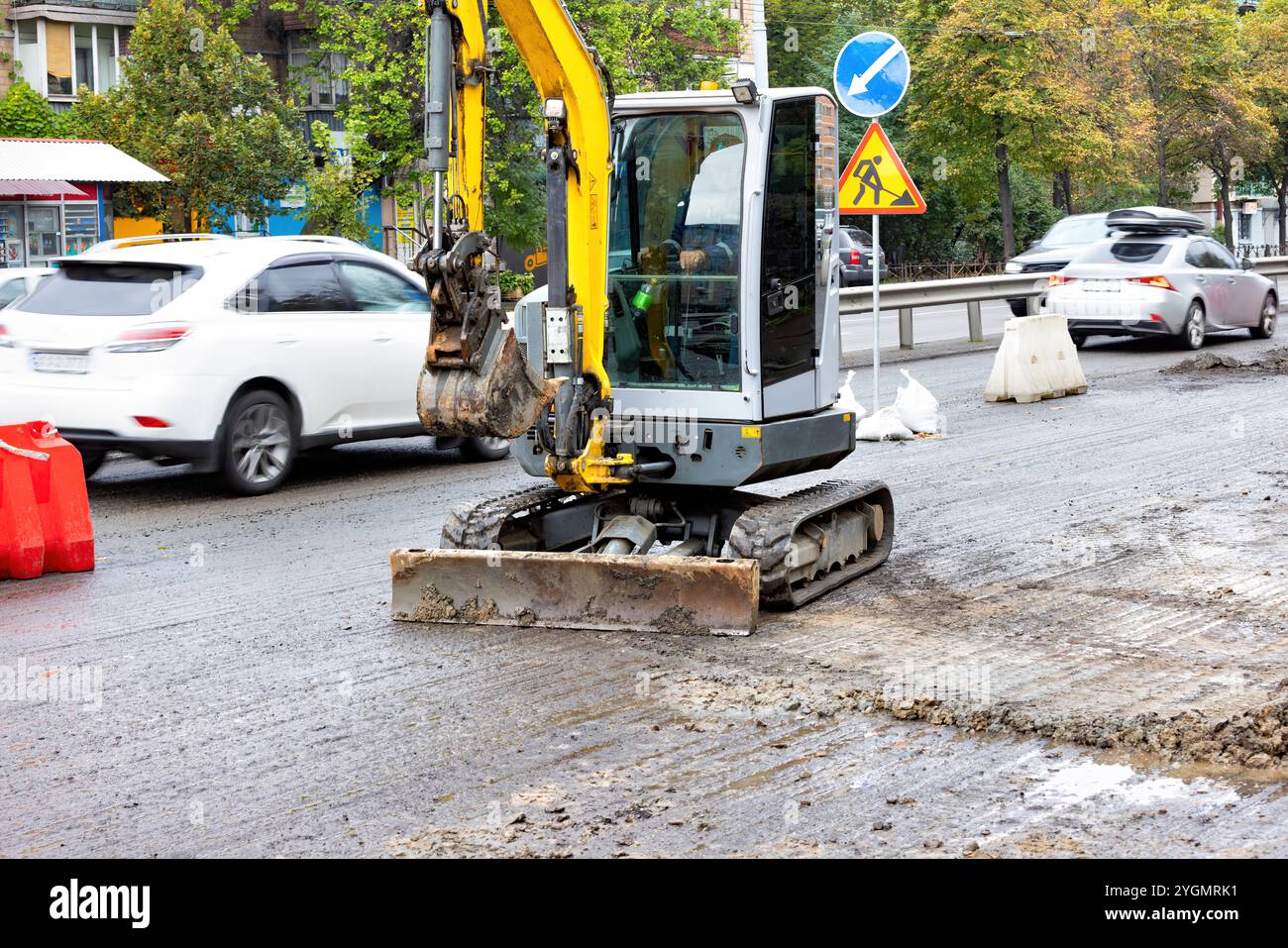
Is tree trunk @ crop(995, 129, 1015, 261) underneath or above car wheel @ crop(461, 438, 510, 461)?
above

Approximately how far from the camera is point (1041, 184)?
62.0 m

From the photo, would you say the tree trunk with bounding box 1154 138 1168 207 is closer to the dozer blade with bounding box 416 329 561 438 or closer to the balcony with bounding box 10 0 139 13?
the balcony with bounding box 10 0 139 13

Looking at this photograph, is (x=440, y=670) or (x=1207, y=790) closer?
(x=1207, y=790)

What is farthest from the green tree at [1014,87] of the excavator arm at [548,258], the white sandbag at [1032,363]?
the excavator arm at [548,258]

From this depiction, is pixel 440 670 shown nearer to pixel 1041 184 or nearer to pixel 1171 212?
pixel 1171 212

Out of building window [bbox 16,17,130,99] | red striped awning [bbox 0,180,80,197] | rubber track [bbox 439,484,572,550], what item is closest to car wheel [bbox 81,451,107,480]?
rubber track [bbox 439,484,572,550]

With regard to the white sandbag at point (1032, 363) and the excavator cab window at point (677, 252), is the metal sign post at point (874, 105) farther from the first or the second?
the excavator cab window at point (677, 252)

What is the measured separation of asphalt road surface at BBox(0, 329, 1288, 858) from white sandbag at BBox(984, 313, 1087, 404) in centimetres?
578

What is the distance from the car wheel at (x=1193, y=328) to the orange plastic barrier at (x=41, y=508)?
1656cm

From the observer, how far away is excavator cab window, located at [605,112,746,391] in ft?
27.5

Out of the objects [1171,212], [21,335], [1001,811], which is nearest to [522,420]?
[1001,811]

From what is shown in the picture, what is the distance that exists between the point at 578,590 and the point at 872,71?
306 inches

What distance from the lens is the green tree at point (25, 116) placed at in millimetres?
38406
